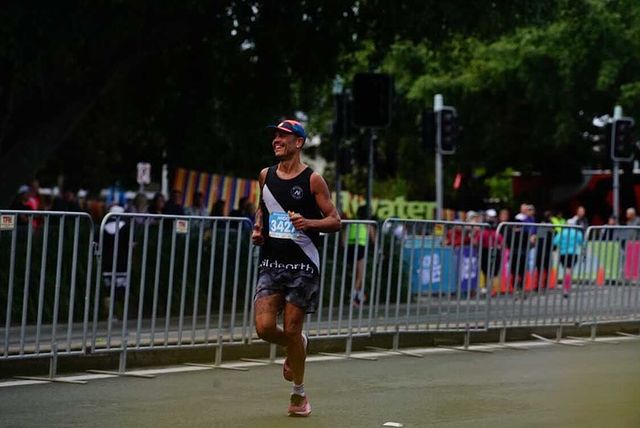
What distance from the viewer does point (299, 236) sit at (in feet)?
31.2

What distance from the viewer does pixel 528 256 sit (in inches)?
615

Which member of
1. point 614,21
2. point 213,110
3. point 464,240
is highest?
point 614,21

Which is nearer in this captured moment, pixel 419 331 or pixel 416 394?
pixel 416 394

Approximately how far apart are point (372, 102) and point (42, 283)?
9510 millimetres

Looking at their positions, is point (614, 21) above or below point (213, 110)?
above

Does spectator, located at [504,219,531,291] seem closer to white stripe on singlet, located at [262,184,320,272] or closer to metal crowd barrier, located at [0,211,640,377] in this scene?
metal crowd barrier, located at [0,211,640,377]

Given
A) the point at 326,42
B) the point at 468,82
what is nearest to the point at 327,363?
the point at 326,42

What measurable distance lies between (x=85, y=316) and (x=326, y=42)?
12.2 metres

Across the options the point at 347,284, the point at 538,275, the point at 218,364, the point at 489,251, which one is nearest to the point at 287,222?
the point at 218,364

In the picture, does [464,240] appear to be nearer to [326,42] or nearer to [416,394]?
[416,394]

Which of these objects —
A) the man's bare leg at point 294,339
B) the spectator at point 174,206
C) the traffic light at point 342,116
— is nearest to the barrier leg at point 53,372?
the man's bare leg at point 294,339

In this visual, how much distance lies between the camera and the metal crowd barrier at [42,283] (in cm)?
1105

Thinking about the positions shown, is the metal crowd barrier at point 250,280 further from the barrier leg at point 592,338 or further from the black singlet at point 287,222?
the black singlet at point 287,222

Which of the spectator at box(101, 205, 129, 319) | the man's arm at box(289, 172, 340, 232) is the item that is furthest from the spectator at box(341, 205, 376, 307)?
the man's arm at box(289, 172, 340, 232)
